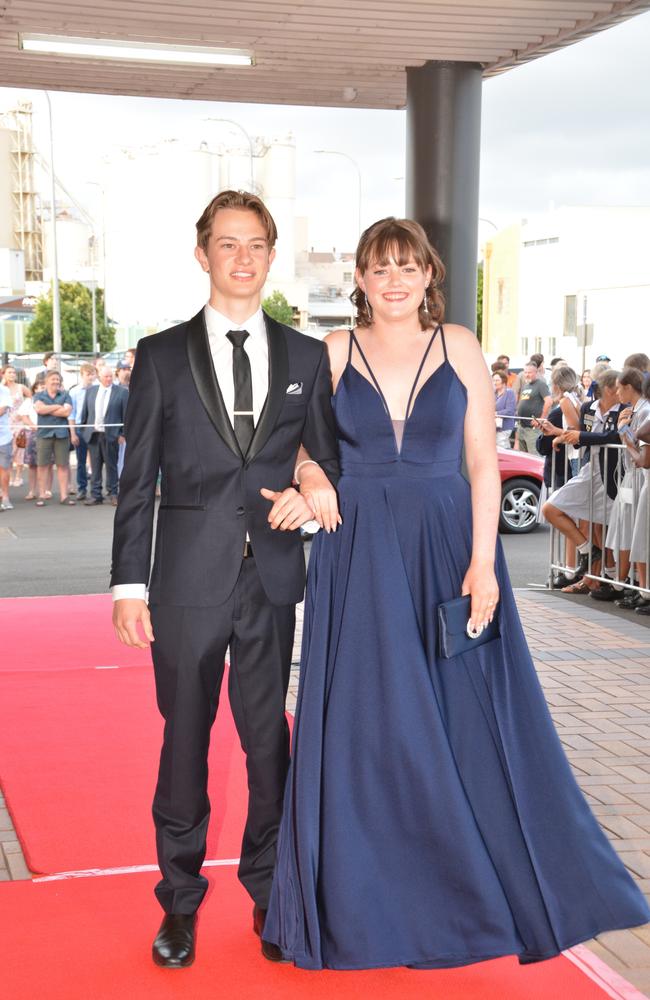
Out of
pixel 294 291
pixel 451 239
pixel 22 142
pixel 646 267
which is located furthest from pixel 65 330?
pixel 451 239

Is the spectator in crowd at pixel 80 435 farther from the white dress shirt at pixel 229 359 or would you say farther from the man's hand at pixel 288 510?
the man's hand at pixel 288 510

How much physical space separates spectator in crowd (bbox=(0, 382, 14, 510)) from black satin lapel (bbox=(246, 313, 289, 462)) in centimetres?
1446

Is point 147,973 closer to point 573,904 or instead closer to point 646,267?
point 573,904

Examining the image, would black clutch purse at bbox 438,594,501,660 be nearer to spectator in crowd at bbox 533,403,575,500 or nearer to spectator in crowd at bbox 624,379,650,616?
spectator in crowd at bbox 624,379,650,616

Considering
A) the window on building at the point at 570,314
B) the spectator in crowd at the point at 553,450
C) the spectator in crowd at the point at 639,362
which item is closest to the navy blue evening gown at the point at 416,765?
the spectator in crowd at the point at 639,362

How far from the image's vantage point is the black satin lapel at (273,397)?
3354 millimetres

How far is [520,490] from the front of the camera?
14859mm

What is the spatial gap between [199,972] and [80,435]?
15.3 m

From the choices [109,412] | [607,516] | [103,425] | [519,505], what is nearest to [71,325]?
[109,412]

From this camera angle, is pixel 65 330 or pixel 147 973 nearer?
pixel 147 973

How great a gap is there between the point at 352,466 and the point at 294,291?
96.4 metres

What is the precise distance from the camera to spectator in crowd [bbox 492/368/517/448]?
17.9m

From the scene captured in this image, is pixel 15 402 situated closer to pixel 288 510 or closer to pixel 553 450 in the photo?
pixel 553 450

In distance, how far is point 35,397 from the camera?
18281mm
